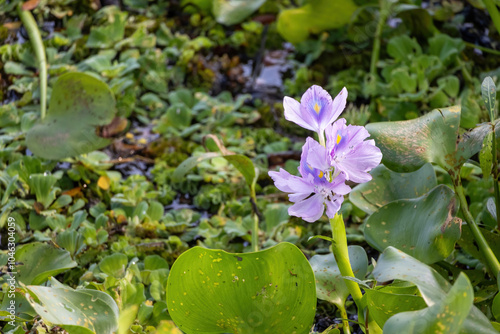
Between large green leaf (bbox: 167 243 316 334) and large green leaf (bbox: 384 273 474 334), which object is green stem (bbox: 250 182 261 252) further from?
large green leaf (bbox: 384 273 474 334)

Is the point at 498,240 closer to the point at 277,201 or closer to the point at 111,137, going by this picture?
the point at 277,201

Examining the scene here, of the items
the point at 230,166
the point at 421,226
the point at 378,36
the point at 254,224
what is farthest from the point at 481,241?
the point at 378,36

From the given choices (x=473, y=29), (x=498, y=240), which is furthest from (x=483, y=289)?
(x=473, y=29)

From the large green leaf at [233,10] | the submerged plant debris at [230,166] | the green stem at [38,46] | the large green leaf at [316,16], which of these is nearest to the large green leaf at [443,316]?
the submerged plant debris at [230,166]

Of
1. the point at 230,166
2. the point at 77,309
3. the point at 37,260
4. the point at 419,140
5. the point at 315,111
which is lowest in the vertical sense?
the point at 230,166

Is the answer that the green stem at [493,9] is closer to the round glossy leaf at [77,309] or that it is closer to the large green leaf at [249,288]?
the large green leaf at [249,288]

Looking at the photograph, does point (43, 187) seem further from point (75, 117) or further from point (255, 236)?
point (255, 236)
